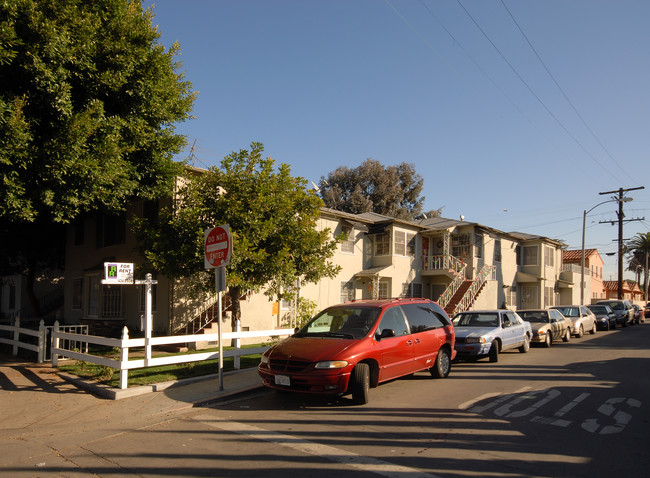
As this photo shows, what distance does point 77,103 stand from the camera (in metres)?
11.9

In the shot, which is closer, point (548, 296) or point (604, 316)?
point (604, 316)

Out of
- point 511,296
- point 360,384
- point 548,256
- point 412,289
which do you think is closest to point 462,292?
point 412,289

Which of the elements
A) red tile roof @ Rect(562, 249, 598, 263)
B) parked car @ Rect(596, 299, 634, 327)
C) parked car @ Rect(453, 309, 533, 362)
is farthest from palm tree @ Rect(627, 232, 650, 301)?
parked car @ Rect(453, 309, 533, 362)

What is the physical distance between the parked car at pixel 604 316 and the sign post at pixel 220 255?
2528 cm

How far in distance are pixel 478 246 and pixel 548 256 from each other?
10.4m

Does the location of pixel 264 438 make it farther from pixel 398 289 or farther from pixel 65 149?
pixel 398 289

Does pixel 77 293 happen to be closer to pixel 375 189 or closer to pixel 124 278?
pixel 124 278

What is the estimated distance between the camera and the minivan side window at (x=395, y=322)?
362 inches

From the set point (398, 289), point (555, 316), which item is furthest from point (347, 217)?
point (555, 316)

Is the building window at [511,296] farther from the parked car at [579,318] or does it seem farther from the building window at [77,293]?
the building window at [77,293]

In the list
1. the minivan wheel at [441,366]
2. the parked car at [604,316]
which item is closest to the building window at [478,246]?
the parked car at [604,316]

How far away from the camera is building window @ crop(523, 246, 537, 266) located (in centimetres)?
3703

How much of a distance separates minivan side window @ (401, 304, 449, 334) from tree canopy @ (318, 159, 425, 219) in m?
36.4

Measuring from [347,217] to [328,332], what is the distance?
1515cm
